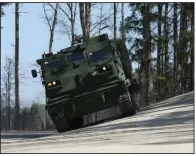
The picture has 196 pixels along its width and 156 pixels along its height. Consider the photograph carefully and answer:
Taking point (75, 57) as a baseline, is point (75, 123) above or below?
below

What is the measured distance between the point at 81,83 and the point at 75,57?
1.32m

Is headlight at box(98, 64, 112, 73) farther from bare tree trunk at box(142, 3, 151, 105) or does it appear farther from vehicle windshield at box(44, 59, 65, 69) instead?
bare tree trunk at box(142, 3, 151, 105)

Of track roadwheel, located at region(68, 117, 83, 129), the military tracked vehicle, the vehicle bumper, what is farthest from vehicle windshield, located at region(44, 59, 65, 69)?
track roadwheel, located at region(68, 117, 83, 129)

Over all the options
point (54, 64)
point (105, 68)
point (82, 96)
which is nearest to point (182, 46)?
point (105, 68)

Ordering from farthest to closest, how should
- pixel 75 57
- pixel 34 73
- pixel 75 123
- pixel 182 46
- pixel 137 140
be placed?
pixel 182 46, pixel 75 57, pixel 75 123, pixel 34 73, pixel 137 140

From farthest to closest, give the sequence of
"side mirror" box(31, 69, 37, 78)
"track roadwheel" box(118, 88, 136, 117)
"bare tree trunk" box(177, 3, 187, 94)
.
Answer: "bare tree trunk" box(177, 3, 187, 94)
"side mirror" box(31, 69, 37, 78)
"track roadwheel" box(118, 88, 136, 117)

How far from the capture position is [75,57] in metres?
14.9

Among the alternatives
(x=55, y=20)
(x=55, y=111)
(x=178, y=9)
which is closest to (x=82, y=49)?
(x=55, y=111)

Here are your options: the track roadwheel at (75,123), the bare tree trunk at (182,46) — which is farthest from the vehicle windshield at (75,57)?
the bare tree trunk at (182,46)

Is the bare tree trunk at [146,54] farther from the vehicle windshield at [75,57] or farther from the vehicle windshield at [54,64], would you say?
the vehicle windshield at [54,64]

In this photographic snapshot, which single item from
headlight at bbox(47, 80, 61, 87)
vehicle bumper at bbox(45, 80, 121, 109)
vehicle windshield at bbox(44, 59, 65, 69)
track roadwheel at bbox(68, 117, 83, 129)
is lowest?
track roadwheel at bbox(68, 117, 83, 129)

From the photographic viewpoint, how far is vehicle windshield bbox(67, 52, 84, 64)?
581 inches

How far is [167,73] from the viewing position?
32.9m

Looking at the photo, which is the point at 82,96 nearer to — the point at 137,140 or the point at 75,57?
the point at 75,57
